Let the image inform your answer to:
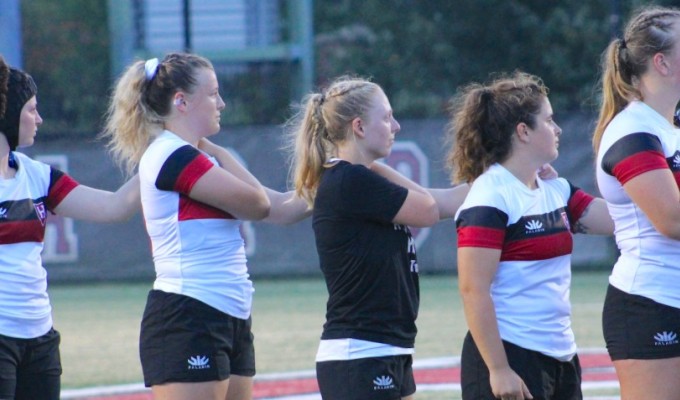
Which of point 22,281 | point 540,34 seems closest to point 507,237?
point 22,281

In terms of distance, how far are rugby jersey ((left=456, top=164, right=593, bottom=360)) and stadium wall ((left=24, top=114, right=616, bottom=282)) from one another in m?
11.2

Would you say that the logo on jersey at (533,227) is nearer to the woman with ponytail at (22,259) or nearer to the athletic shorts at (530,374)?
the athletic shorts at (530,374)

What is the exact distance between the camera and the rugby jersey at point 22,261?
177 inches

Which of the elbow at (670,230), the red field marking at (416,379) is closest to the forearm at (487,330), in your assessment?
the elbow at (670,230)

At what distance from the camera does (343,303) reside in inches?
170

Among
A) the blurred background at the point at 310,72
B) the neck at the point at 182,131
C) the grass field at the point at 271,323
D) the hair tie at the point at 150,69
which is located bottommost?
the grass field at the point at 271,323

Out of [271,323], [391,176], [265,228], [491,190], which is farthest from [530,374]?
[265,228]

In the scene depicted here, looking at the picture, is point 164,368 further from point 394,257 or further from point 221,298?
point 394,257

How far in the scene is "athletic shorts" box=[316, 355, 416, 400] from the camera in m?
4.21

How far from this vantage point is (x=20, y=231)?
15.0 ft

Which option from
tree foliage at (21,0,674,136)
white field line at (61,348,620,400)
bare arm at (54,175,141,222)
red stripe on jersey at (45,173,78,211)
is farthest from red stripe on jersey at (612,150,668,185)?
tree foliage at (21,0,674,136)

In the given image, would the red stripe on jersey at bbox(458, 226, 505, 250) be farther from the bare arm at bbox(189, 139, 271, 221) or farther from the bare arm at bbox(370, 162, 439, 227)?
the bare arm at bbox(189, 139, 271, 221)

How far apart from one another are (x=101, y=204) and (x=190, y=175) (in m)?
0.66

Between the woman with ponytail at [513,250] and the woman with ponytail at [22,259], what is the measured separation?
5.26 feet
